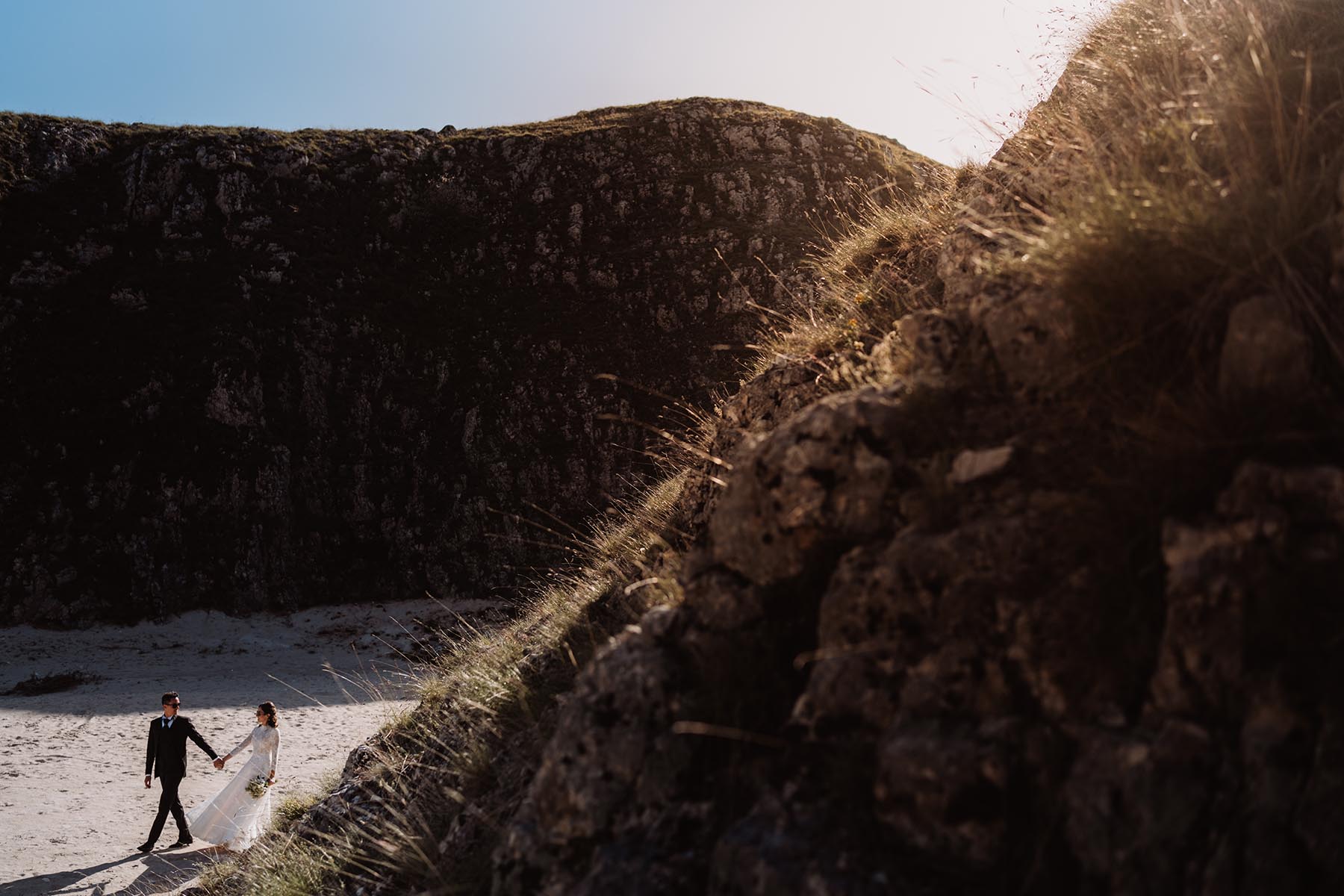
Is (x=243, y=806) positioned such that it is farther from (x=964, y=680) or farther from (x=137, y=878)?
(x=964, y=680)

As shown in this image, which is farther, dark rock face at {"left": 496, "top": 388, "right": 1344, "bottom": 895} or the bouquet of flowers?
the bouquet of flowers

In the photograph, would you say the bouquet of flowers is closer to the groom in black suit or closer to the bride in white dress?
the bride in white dress

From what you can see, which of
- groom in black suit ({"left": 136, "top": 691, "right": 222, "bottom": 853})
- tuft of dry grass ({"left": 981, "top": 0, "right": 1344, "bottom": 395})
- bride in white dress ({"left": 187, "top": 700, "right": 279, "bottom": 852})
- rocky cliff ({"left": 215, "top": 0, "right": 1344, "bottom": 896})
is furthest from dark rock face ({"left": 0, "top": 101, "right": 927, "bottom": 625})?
rocky cliff ({"left": 215, "top": 0, "right": 1344, "bottom": 896})

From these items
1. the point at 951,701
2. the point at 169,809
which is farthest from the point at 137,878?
the point at 951,701

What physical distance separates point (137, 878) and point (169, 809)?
1.26 metres

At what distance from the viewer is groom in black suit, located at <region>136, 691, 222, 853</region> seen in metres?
10.7

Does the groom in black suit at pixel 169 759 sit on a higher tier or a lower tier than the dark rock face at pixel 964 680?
lower

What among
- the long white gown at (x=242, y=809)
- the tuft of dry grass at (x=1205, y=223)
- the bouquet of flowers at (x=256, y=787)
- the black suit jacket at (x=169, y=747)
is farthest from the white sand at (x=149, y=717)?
the tuft of dry grass at (x=1205, y=223)

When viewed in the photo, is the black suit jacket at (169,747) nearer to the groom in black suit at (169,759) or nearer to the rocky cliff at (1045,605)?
the groom in black suit at (169,759)

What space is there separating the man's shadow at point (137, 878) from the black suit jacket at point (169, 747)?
1.04 m

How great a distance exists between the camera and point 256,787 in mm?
10328

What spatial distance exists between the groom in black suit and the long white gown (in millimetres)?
545

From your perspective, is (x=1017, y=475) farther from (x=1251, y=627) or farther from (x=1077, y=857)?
(x=1077, y=857)

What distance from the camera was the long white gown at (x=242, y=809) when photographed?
10.0 m
